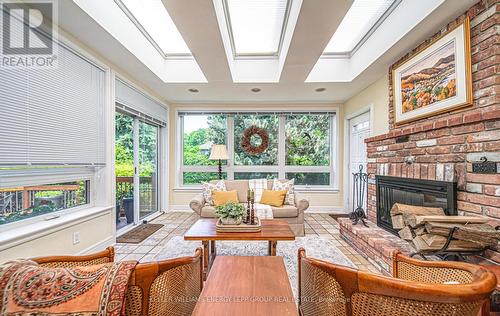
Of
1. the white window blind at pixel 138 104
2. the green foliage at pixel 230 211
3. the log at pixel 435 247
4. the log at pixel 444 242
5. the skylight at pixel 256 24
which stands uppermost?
the skylight at pixel 256 24

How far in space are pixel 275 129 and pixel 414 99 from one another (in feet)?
9.60

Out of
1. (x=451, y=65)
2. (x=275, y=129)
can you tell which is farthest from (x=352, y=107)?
(x=451, y=65)

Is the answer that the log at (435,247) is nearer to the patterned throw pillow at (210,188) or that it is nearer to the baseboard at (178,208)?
the patterned throw pillow at (210,188)

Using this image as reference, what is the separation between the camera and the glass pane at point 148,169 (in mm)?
4194

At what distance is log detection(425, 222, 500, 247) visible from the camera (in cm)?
169

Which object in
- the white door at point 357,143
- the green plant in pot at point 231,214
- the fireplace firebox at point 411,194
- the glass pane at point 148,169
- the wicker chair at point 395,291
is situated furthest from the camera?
the white door at point 357,143

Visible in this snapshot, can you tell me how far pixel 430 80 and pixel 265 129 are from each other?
3.24 m

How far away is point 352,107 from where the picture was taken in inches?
187

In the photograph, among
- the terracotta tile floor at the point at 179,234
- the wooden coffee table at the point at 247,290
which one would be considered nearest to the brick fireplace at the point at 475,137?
the terracotta tile floor at the point at 179,234

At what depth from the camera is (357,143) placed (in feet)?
15.3

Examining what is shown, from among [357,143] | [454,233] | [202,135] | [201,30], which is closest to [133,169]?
[202,135]

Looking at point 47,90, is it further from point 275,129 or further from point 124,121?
point 275,129

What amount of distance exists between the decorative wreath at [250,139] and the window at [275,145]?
113mm

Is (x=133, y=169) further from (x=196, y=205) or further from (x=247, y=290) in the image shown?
(x=247, y=290)
